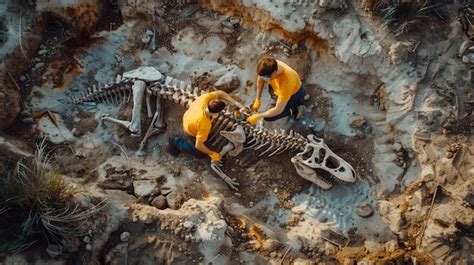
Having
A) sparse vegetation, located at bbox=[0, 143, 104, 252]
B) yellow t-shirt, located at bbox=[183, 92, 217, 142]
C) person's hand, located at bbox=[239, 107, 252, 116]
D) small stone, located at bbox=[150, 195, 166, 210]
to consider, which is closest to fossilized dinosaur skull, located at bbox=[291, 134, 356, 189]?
person's hand, located at bbox=[239, 107, 252, 116]

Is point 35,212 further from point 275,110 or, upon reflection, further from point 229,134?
point 275,110

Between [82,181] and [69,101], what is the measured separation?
1.60 metres

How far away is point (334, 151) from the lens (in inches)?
233

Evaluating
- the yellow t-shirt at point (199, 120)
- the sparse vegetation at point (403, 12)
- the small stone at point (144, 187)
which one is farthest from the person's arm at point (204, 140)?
the sparse vegetation at point (403, 12)

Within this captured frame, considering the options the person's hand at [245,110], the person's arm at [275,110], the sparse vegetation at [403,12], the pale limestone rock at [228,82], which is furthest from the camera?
the pale limestone rock at [228,82]

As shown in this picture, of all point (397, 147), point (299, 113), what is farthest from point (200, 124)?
point (397, 147)

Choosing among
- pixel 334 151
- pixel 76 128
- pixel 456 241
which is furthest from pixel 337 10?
pixel 76 128

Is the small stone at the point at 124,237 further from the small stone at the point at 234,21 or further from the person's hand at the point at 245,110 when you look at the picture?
the small stone at the point at 234,21

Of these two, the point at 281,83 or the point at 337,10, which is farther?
the point at 337,10

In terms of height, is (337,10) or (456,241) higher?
(337,10)

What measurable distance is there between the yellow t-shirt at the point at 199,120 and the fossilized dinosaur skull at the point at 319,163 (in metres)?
1.25

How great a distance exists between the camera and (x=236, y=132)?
5516mm

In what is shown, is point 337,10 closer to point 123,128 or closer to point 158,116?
point 158,116

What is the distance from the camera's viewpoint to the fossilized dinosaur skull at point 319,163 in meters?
5.45
